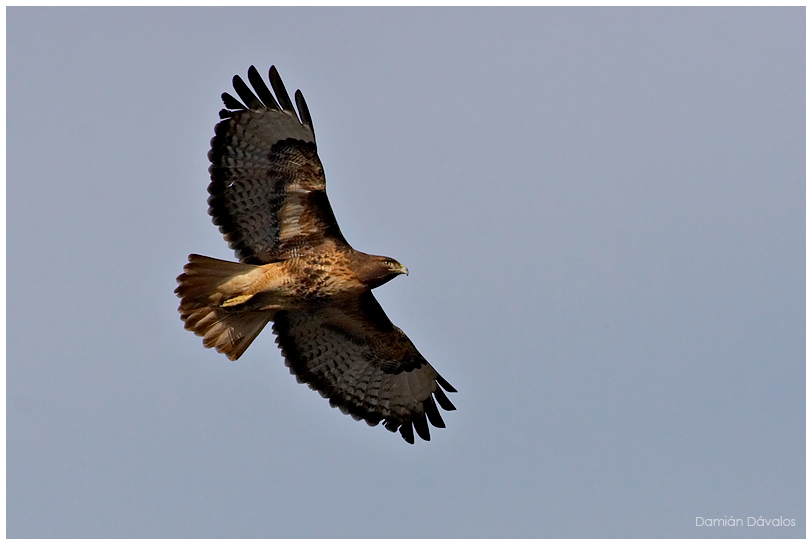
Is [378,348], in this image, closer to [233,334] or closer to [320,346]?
[320,346]

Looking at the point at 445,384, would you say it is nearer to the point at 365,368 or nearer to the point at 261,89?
the point at 365,368

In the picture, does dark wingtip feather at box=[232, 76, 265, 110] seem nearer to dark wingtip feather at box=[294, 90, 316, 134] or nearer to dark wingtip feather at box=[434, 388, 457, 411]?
dark wingtip feather at box=[294, 90, 316, 134]

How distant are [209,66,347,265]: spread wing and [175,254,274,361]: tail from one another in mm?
387

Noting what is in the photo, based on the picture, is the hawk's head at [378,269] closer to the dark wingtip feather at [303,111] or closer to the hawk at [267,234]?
the hawk at [267,234]

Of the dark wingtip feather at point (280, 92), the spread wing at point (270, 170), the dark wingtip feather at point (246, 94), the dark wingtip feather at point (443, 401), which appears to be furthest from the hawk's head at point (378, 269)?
the dark wingtip feather at point (443, 401)

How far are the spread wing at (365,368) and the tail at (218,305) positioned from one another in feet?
2.25

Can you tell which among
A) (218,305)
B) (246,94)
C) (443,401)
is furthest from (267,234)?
(443,401)

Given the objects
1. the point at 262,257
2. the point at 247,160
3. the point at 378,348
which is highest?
the point at 247,160

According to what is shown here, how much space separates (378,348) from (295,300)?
159 centimetres

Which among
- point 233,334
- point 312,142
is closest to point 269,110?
point 312,142

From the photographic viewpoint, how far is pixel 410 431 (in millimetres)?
15367

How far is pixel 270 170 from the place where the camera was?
45.5 feet

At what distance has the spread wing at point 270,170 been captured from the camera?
13.8m

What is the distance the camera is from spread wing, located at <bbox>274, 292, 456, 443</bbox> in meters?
14.9
